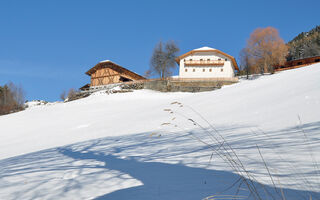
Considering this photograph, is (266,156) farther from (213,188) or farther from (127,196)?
(127,196)

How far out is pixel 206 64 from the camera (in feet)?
124

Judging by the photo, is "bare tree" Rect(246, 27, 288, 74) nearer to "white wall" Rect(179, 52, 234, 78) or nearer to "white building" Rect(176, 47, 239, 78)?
"white building" Rect(176, 47, 239, 78)

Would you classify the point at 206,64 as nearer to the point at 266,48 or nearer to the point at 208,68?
the point at 208,68

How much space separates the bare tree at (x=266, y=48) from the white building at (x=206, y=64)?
5.13 m

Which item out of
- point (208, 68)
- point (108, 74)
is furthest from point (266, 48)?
point (108, 74)

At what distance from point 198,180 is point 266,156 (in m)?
1.17

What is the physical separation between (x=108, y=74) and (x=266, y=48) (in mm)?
32459

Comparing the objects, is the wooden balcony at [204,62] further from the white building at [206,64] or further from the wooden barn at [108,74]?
the wooden barn at [108,74]

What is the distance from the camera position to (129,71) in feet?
140

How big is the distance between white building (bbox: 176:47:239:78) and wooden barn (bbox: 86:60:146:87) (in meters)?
11.7

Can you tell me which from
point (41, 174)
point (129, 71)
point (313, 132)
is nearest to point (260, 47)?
point (129, 71)

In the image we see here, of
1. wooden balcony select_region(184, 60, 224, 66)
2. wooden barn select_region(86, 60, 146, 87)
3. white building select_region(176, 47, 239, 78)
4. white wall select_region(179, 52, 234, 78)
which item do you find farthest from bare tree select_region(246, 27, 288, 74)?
wooden barn select_region(86, 60, 146, 87)

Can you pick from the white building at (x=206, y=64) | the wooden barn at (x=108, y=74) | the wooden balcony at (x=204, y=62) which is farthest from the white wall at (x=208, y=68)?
the wooden barn at (x=108, y=74)

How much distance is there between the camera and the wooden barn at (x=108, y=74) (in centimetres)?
4125
